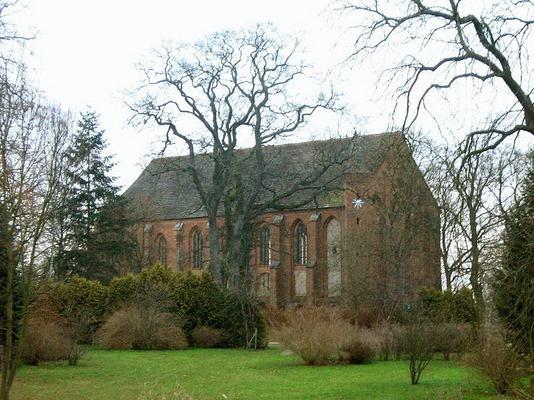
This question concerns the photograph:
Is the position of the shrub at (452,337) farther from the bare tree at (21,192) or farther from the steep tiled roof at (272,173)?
the bare tree at (21,192)

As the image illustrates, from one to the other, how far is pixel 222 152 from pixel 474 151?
32.5 m

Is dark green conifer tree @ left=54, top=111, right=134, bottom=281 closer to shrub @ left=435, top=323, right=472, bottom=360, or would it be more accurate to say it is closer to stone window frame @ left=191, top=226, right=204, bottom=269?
stone window frame @ left=191, top=226, right=204, bottom=269

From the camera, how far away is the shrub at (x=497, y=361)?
16.1m

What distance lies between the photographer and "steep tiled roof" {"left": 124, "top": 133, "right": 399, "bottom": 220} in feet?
147

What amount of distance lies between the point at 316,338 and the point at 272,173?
67.8 feet

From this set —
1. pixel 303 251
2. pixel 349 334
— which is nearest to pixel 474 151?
pixel 349 334

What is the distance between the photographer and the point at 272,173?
149 feet

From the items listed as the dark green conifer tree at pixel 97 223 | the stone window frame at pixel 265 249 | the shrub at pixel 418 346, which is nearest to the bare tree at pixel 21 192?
→ the shrub at pixel 418 346

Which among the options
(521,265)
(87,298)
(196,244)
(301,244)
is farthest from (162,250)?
(521,265)

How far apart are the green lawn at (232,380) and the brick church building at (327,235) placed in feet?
34.1

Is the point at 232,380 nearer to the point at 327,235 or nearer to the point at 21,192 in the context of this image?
the point at 21,192

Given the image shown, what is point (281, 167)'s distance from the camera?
47.2m

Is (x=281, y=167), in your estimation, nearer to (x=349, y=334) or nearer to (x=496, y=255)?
(x=349, y=334)

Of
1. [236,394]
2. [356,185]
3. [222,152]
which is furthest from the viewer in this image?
[356,185]
